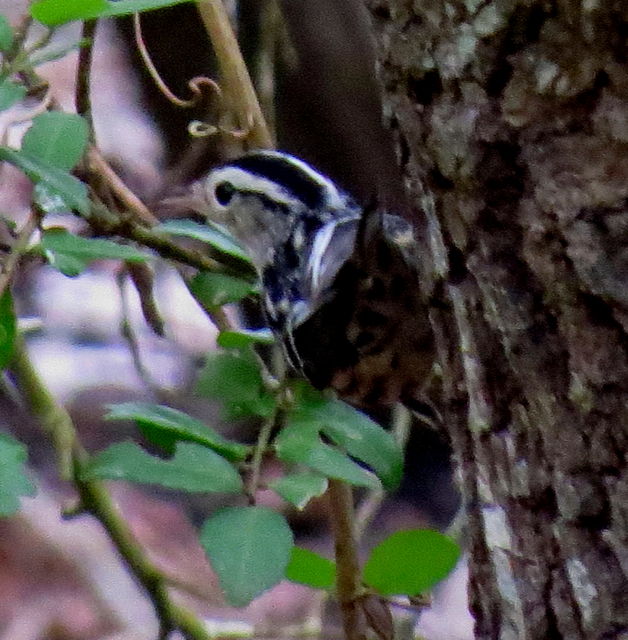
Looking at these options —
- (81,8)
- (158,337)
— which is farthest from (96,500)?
(158,337)

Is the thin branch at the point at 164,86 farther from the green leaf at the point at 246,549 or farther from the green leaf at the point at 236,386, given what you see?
the green leaf at the point at 246,549

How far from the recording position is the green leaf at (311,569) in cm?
87

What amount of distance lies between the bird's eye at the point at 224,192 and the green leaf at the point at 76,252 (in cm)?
40

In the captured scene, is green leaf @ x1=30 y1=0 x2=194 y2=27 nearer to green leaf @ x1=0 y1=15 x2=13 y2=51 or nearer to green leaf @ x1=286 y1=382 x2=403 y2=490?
green leaf @ x1=0 y1=15 x2=13 y2=51

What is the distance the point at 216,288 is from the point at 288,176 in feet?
0.60

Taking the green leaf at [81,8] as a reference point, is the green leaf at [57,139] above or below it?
below

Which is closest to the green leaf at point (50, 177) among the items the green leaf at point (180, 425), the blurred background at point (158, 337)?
the green leaf at point (180, 425)

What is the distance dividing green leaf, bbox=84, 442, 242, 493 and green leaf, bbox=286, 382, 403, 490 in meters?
0.08

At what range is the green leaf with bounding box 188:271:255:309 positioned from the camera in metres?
0.93

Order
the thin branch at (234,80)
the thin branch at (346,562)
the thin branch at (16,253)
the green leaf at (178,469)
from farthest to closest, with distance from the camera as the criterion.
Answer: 1. the thin branch at (234,80)
2. the thin branch at (346,562)
3. the thin branch at (16,253)
4. the green leaf at (178,469)

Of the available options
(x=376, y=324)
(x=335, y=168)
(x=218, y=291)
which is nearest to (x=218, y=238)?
(x=218, y=291)

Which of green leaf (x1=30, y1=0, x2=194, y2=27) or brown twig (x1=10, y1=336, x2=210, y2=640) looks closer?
green leaf (x1=30, y1=0, x2=194, y2=27)

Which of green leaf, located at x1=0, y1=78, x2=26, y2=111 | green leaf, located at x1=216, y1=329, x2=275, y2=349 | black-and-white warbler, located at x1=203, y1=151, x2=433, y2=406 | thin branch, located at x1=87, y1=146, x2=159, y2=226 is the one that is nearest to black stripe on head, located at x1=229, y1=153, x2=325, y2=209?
black-and-white warbler, located at x1=203, y1=151, x2=433, y2=406

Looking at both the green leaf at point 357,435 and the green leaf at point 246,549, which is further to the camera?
the green leaf at point 357,435
